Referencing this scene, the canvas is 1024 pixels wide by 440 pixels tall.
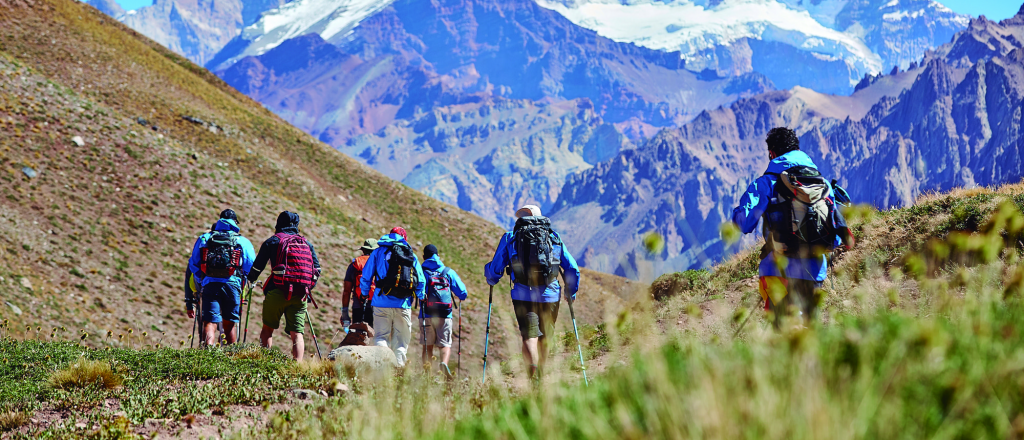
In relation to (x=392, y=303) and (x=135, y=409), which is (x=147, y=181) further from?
(x=135, y=409)

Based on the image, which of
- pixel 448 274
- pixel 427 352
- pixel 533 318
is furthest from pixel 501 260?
pixel 427 352

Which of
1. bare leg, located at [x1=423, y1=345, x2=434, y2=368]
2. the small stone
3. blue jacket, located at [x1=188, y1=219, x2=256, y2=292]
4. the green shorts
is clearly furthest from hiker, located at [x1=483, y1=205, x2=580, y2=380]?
the small stone

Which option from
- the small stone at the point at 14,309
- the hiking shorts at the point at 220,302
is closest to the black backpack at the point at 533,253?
the hiking shorts at the point at 220,302

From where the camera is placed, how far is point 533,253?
7.37 m

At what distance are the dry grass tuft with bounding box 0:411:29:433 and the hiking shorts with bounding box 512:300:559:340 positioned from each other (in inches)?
177

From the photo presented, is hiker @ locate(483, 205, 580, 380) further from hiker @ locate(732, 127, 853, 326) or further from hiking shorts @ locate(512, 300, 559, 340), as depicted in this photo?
hiker @ locate(732, 127, 853, 326)

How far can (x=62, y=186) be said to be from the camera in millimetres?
21906

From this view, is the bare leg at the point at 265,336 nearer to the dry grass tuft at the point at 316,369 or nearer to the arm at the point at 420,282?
the arm at the point at 420,282

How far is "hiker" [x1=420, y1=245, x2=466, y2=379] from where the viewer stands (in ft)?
34.6

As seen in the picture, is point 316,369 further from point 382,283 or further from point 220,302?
point 220,302

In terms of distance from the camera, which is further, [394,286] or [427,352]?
[427,352]

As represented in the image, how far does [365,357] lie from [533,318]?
2438mm

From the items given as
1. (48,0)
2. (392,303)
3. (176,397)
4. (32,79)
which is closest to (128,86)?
(32,79)

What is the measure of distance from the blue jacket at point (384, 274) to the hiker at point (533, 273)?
234 cm
